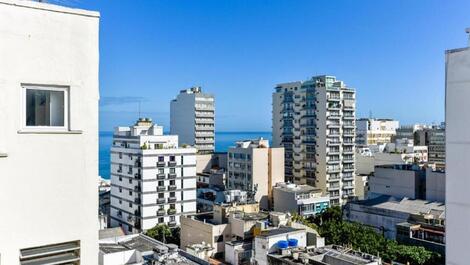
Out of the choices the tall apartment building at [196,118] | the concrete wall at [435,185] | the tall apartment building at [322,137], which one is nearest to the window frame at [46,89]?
the concrete wall at [435,185]

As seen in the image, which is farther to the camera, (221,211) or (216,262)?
(221,211)

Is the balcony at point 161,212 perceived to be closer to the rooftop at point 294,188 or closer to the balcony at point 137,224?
the balcony at point 137,224

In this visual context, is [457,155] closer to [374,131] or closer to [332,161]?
[332,161]

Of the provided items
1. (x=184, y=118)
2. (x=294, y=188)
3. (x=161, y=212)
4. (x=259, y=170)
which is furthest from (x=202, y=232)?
(x=184, y=118)

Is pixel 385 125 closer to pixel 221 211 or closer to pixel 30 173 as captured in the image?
pixel 221 211

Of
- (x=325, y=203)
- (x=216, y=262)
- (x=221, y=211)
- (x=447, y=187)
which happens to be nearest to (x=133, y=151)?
(x=221, y=211)
